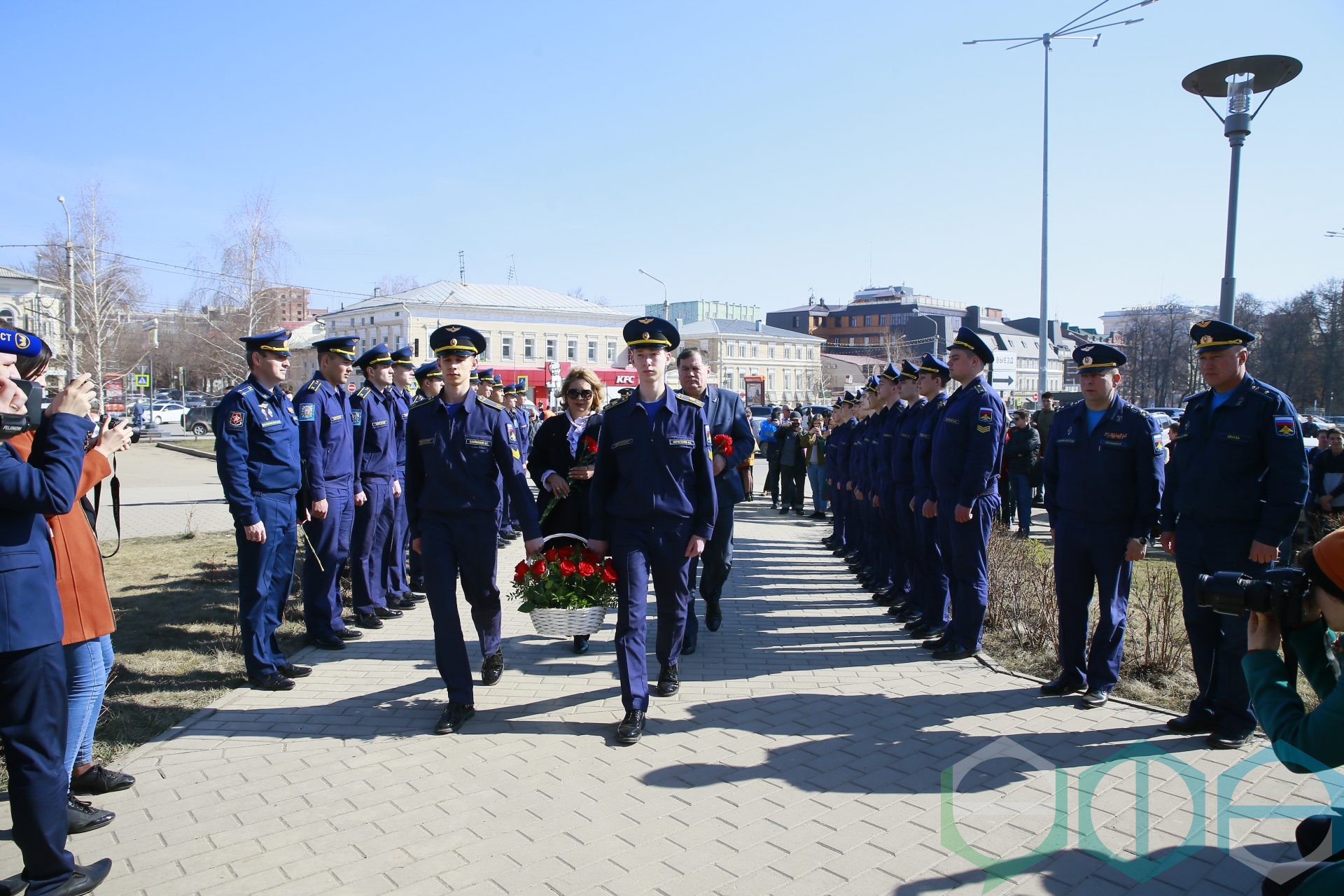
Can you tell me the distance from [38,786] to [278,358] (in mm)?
3330

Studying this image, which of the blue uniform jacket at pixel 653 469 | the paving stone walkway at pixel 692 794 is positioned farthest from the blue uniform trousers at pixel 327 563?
the blue uniform jacket at pixel 653 469

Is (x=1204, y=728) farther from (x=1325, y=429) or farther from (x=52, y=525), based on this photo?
(x=1325, y=429)

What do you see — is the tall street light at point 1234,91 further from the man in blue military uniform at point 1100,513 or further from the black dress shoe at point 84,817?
the black dress shoe at point 84,817

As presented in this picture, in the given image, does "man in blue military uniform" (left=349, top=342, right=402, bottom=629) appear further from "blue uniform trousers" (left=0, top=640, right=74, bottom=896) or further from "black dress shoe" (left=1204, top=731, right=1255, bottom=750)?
"black dress shoe" (left=1204, top=731, right=1255, bottom=750)

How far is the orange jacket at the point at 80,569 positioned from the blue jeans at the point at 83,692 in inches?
5.7

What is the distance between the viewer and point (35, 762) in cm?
303

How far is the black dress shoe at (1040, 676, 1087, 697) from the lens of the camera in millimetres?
5373

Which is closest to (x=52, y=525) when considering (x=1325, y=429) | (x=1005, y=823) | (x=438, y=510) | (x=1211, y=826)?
(x=438, y=510)

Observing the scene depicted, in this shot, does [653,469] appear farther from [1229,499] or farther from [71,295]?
[71,295]

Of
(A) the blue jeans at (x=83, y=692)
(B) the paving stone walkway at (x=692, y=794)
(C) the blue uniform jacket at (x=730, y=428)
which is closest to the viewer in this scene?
(B) the paving stone walkway at (x=692, y=794)

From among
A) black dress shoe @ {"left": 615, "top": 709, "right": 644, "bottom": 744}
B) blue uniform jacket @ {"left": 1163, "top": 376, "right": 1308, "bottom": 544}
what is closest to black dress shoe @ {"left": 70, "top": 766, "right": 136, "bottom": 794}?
A: black dress shoe @ {"left": 615, "top": 709, "right": 644, "bottom": 744}

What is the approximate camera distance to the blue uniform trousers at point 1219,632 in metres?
4.54

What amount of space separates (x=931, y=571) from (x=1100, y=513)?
1863 millimetres

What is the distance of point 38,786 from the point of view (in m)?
3.03
